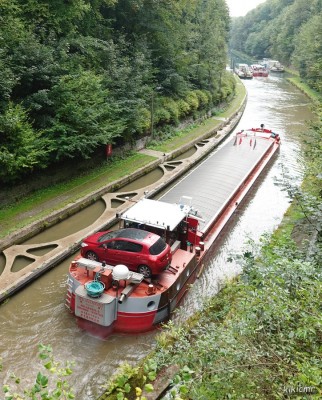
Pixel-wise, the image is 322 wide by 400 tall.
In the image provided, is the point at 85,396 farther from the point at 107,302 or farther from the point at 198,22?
the point at 198,22

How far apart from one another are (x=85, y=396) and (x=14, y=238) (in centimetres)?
782

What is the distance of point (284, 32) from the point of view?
9531 centimetres

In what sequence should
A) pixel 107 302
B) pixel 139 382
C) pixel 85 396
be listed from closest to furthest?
pixel 139 382
pixel 85 396
pixel 107 302

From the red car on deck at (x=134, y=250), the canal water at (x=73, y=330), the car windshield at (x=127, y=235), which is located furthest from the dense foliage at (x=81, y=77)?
the red car on deck at (x=134, y=250)

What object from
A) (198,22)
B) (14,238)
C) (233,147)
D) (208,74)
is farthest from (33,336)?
(198,22)

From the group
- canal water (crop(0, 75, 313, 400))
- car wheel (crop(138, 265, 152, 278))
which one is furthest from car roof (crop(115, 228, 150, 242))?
canal water (crop(0, 75, 313, 400))

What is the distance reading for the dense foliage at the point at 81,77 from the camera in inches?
687

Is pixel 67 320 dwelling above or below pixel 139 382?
below

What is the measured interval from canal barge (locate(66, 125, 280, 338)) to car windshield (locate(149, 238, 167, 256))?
511 mm

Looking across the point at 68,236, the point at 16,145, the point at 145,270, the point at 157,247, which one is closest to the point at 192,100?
the point at 16,145

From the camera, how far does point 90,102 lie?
808 inches

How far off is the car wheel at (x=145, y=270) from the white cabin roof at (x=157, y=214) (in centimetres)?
147

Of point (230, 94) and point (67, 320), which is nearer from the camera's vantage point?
point (67, 320)

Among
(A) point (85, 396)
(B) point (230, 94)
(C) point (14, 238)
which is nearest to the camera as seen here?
(A) point (85, 396)
